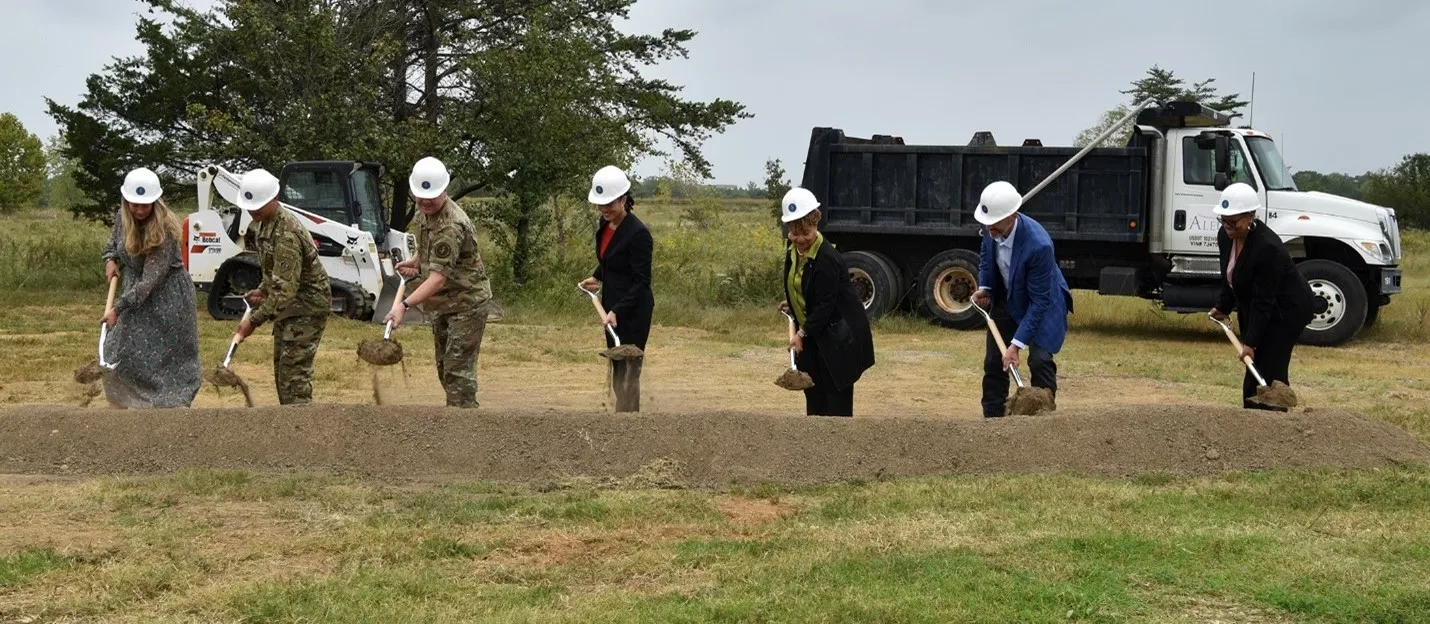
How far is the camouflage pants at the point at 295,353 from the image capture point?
→ 9.37 m

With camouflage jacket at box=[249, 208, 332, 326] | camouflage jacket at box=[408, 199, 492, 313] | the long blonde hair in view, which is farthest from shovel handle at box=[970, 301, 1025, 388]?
the long blonde hair

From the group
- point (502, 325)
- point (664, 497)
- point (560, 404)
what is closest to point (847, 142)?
point (502, 325)

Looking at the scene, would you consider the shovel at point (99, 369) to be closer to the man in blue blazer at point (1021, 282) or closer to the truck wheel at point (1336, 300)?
the man in blue blazer at point (1021, 282)

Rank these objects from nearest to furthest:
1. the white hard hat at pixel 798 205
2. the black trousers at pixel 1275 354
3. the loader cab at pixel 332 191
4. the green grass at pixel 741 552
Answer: the green grass at pixel 741 552
the white hard hat at pixel 798 205
the black trousers at pixel 1275 354
the loader cab at pixel 332 191

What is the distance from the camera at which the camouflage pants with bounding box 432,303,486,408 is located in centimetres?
925

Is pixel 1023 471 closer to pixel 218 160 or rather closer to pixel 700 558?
pixel 700 558

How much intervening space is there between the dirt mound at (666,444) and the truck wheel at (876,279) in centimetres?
1041

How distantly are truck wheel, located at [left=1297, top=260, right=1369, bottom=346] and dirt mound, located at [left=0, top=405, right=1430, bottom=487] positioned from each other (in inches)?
351

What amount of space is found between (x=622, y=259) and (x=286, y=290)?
1955 millimetres

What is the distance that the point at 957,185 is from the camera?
18.8 meters

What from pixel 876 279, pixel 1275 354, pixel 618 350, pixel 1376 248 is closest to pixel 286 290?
pixel 618 350

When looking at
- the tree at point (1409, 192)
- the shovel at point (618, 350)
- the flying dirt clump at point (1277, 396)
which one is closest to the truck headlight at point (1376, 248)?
the flying dirt clump at point (1277, 396)

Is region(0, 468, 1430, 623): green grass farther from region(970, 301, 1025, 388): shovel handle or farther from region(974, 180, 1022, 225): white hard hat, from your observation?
region(974, 180, 1022, 225): white hard hat

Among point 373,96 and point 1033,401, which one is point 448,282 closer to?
point 1033,401
